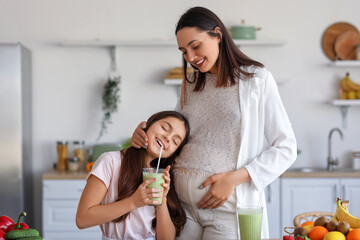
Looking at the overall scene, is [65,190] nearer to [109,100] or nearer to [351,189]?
[109,100]

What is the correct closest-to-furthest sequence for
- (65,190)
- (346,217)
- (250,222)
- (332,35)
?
(250,222)
(346,217)
(65,190)
(332,35)

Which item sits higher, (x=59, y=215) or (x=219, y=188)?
(x=219, y=188)

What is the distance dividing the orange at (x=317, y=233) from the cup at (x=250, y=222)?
0.22 meters

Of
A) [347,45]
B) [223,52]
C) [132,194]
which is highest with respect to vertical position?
[347,45]

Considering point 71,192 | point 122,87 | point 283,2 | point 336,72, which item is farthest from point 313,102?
point 71,192

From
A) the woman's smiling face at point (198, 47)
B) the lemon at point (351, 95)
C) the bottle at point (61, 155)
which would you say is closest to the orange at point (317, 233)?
the woman's smiling face at point (198, 47)

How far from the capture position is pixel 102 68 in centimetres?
434

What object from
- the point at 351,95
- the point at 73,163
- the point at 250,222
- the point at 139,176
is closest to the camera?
the point at 250,222

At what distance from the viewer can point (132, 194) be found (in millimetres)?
1753

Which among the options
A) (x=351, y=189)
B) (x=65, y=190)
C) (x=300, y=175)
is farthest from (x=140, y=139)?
(x=351, y=189)

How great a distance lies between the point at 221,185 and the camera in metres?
1.78

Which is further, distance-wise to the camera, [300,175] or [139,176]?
[300,175]

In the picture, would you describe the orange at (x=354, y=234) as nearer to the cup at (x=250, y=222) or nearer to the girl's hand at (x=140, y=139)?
the cup at (x=250, y=222)

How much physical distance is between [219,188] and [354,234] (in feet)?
1.58
